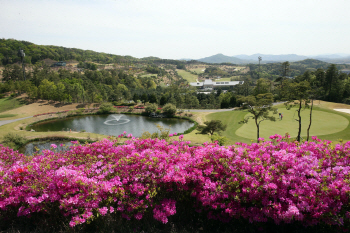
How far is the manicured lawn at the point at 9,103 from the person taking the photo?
48.0 metres

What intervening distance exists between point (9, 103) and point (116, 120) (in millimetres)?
33256

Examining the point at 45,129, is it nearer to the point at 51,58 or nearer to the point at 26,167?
the point at 26,167

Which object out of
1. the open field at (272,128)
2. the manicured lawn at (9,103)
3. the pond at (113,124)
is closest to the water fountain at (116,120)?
the pond at (113,124)

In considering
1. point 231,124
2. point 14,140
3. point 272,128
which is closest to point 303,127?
point 272,128

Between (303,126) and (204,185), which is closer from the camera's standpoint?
(204,185)

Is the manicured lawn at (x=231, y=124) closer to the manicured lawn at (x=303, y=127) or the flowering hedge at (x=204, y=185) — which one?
the manicured lawn at (x=303, y=127)

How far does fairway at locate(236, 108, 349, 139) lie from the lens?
24.0 metres

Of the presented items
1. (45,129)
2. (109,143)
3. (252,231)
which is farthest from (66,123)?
(252,231)

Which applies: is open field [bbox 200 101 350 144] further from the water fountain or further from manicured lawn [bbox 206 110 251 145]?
the water fountain

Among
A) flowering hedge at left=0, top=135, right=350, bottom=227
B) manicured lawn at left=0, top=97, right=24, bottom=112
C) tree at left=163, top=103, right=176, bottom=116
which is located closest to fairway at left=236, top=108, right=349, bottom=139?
tree at left=163, top=103, right=176, bottom=116

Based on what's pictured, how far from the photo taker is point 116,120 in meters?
40.6

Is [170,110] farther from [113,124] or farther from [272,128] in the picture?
[272,128]

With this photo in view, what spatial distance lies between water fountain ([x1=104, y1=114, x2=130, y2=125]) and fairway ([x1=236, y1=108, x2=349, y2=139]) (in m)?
23.0

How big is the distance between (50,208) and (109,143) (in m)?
2.29
